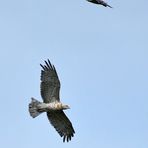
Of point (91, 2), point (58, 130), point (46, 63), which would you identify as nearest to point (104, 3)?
point (91, 2)

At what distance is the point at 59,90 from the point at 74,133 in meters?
1.99

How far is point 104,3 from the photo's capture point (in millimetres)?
17562

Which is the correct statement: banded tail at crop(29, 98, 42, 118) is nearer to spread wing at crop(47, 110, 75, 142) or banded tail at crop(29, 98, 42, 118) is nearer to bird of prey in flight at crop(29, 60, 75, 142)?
bird of prey in flight at crop(29, 60, 75, 142)

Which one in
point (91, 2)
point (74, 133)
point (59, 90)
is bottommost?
point (74, 133)

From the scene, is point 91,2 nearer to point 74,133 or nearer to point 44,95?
point 44,95

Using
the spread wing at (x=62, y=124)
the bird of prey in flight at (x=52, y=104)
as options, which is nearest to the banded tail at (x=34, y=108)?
the bird of prey in flight at (x=52, y=104)

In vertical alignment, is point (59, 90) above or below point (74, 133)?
above

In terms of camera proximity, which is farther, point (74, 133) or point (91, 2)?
point (74, 133)

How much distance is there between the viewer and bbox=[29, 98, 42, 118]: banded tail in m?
20.6

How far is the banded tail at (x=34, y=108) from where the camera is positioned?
67.5 ft

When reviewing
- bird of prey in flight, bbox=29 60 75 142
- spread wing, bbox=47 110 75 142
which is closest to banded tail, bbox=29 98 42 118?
bird of prey in flight, bbox=29 60 75 142

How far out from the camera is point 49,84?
69.4 feet

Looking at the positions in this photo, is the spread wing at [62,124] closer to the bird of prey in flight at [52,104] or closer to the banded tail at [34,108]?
the bird of prey in flight at [52,104]

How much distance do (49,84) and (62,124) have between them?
178 centimetres
